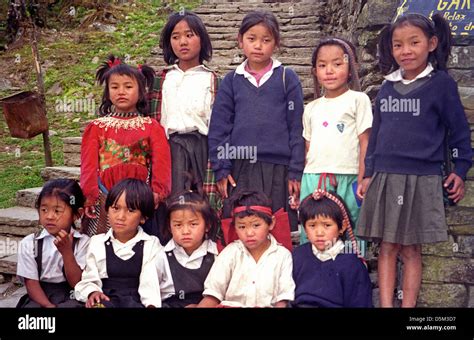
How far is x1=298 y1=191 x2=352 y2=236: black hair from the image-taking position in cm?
244

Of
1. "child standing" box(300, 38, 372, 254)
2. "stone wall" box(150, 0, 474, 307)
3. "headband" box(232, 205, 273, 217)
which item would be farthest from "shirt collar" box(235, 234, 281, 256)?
"stone wall" box(150, 0, 474, 307)

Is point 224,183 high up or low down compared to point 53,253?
up

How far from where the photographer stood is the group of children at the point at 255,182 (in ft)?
7.82

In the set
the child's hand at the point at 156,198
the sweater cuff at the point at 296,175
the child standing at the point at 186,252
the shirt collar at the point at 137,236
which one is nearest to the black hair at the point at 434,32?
the sweater cuff at the point at 296,175

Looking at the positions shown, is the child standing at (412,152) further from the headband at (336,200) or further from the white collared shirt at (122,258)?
the white collared shirt at (122,258)

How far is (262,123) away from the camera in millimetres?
2576

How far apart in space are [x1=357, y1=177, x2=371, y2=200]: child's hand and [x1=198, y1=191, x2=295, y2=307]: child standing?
367 mm

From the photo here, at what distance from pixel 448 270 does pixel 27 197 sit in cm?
198

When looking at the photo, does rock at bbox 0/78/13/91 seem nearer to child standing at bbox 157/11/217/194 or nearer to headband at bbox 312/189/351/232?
child standing at bbox 157/11/217/194

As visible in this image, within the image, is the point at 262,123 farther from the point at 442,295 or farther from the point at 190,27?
the point at 442,295

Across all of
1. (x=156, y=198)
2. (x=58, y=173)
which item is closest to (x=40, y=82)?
(x=58, y=173)

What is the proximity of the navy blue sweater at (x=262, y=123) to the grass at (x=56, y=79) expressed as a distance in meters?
0.94
